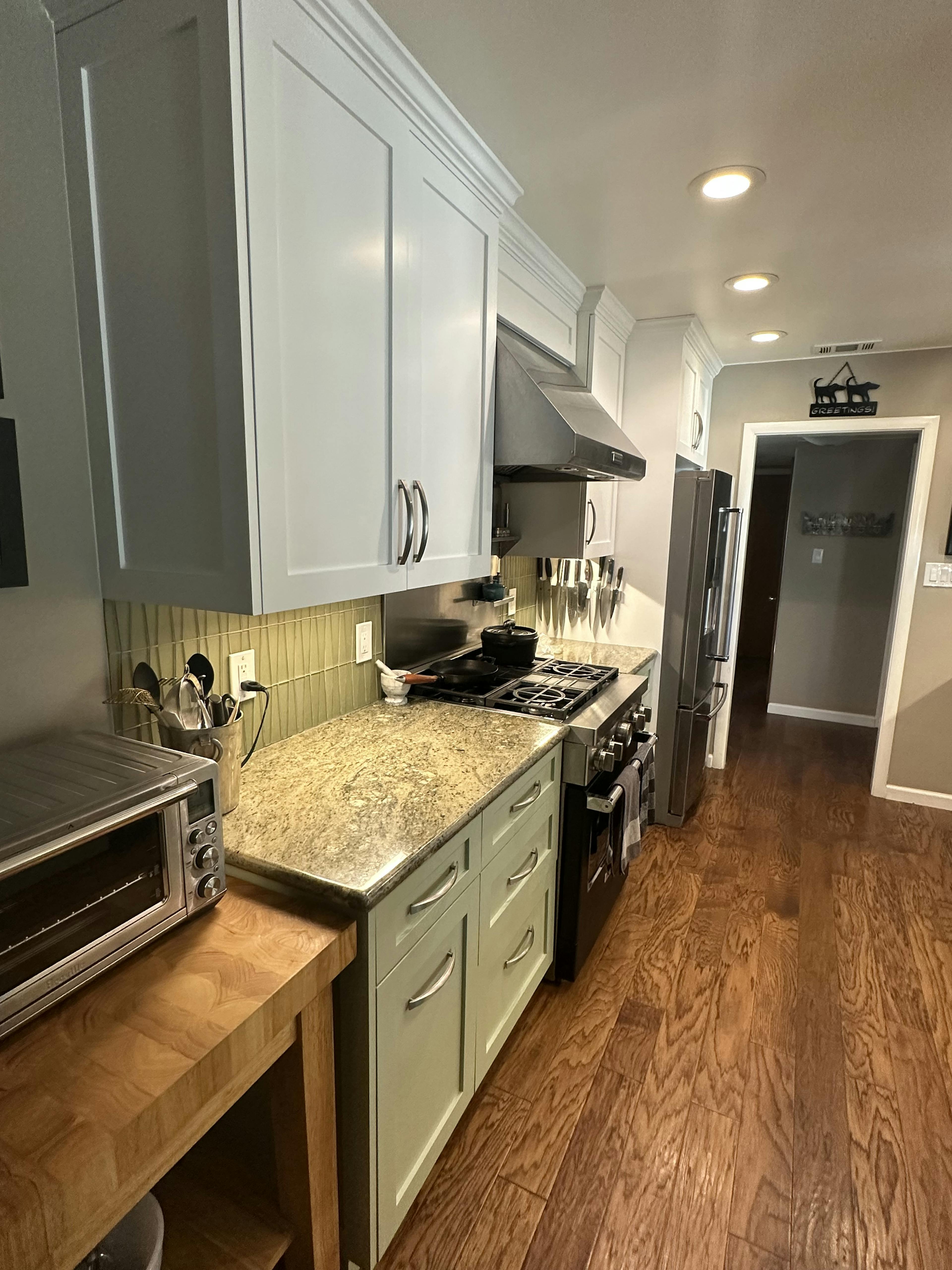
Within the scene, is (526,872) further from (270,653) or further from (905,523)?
(905,523)

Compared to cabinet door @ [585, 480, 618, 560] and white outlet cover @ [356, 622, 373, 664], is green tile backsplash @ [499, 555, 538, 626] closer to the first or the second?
cabinet door @ [585, 480, 618, 560]

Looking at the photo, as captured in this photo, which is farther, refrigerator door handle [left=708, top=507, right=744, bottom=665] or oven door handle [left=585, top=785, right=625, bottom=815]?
refrigerator door handle [left=708, top=507, right=744, bottom=665]

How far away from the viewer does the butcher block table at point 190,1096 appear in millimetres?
698

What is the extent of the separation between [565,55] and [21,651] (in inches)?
59.8

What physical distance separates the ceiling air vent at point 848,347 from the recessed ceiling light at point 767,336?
258mm

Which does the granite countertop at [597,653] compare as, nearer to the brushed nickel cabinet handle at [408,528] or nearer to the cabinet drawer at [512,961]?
the cabinet drawer at [512,961]

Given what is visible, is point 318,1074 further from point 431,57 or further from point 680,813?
point 680,813

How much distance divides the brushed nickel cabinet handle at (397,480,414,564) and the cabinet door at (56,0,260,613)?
0.45 metres

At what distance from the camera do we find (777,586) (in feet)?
19.8

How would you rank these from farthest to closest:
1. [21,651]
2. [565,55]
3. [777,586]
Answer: [777,586] < [565,55] < [21,651]

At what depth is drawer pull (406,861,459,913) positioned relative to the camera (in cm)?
123

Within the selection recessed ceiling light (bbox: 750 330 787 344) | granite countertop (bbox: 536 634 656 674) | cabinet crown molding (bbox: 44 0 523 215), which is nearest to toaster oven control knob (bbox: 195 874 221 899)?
cabinet crown molding (bbox: 44 0 523 215)

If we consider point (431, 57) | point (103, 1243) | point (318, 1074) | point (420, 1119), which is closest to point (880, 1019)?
point (420, 1119)

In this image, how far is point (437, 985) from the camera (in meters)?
1.34
